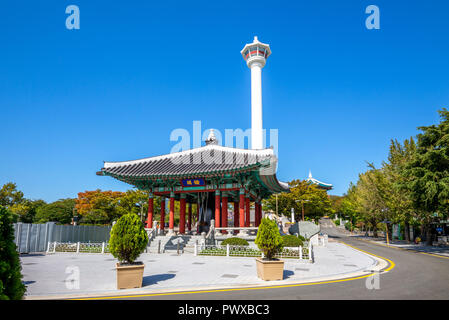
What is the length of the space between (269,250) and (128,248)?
5.45 m

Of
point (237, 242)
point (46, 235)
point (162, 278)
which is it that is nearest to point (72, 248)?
point (46, 235)

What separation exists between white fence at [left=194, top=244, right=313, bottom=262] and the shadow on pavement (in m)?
7.85

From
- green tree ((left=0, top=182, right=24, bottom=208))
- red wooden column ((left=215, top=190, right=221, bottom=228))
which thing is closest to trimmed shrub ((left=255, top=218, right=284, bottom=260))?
red wooden column ((left=215, top=190, right=221, bottom=228))

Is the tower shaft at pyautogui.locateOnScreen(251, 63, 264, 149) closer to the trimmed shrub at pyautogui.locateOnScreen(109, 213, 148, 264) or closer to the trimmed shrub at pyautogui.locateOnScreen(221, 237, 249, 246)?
the trimmed shrub at pyautogui.locateOnScreen(221, 237, 249, 246)

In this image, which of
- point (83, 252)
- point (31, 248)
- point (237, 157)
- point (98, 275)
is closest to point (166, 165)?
point (237, 157)

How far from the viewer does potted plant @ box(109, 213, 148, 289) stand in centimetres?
939

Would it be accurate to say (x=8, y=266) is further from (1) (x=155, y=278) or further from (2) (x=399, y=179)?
(2) (x=399, y=179)

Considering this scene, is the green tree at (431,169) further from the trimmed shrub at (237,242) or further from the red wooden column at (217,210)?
the red wooden column at (217,210)

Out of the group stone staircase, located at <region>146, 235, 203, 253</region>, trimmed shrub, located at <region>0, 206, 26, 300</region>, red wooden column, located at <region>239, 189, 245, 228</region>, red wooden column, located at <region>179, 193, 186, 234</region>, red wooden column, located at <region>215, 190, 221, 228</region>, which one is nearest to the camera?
trimmed shrub, located at <region>0, 206, 26, 300</region>

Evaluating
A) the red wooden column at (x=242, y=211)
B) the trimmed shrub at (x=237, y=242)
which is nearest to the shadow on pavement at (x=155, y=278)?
the trimmed shrub at (x=237, y=242)

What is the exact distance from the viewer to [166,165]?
29.5 m

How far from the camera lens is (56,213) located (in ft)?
183

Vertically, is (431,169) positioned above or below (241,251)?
above
